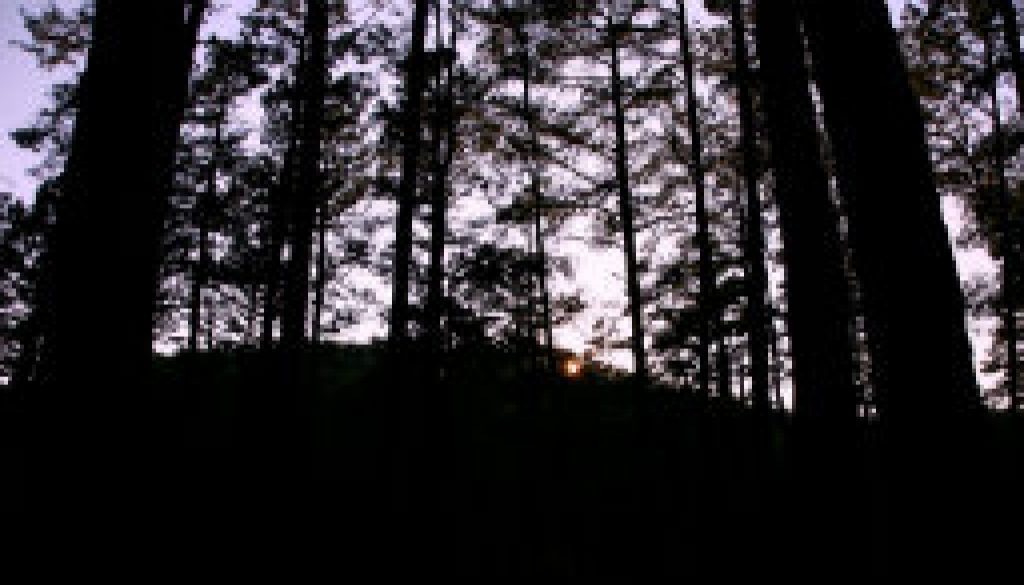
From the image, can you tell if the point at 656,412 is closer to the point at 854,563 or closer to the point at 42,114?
the point at 854,563

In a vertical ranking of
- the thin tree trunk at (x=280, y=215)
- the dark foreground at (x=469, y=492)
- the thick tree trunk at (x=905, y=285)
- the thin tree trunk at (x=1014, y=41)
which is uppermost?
Result: the thin tree trunk at (x=1014, y=41)

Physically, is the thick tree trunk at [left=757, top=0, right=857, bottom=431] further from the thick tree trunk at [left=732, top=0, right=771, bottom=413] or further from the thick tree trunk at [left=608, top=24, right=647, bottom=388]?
the thick tree trunk at [left=608, top=24, right=647, bottom=388]

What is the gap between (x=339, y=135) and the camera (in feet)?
54.4

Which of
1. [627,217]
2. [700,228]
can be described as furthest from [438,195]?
[700,228]

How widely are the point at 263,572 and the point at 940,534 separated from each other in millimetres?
6777

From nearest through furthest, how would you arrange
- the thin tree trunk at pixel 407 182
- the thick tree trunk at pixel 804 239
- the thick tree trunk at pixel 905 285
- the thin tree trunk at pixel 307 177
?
the thick tree trunk at pixel 905 285, the thick tree trunk at pixel 804 239, the thin tree trunk at pixel 307 177, the thin tree trunk at pixel 407 182

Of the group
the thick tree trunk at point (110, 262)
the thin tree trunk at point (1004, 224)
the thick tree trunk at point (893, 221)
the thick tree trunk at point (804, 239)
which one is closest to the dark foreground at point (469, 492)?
the thick tree trunk at point (110, 262)

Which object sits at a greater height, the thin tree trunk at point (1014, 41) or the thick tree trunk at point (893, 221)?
the thin tree trunk at point (1014, 41)

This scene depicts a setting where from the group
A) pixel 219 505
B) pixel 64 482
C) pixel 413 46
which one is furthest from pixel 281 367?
pixel 64 482

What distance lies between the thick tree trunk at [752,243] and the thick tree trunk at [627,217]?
2.09 metres

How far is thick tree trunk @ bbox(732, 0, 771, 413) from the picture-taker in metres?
11.7

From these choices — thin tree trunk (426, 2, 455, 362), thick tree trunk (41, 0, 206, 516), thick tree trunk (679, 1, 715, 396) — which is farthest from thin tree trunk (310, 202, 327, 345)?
thick tree trunk (41, 0, 206, 516)

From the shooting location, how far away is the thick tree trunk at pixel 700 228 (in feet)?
42.2

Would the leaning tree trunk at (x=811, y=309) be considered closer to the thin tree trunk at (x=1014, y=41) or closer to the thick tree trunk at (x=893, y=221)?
the thick tree trunk at (x=893, y=221)
